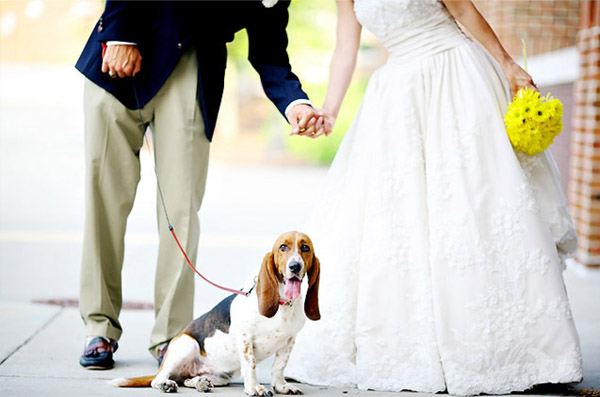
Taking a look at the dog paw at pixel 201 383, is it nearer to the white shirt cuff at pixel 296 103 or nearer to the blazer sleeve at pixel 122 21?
the white shirt cuff at pixel 296 103

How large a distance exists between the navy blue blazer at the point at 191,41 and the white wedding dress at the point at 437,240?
41 cm

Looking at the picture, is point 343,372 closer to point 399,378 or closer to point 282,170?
point 399,378

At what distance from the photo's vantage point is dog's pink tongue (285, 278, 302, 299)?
12.5ft

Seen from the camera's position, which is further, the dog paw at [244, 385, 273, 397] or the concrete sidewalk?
the concrete sidewalk

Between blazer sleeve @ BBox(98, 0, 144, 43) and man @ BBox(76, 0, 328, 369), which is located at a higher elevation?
blazer sleeve @ BBox(98, 0, 144, 43)

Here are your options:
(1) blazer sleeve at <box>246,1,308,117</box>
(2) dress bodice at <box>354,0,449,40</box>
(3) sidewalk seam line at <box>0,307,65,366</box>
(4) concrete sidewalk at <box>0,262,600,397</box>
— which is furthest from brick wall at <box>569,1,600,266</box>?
(3) sidewalk seam line at <box>0,307,65,366</box>

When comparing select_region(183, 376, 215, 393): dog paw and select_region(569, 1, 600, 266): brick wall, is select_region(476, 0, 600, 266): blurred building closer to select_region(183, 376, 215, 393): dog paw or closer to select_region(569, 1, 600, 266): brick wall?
select_region(569, 1, 600, 266): brick wall

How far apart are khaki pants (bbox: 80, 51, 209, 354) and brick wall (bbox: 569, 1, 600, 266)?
13.0ft

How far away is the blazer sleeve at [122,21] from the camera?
14.7 feet

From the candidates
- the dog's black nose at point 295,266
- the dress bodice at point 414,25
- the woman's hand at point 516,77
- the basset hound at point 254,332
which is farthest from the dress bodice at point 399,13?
the dog's black nose at point 295,266

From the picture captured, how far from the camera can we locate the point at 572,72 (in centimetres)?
870

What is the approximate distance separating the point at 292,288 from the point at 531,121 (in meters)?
1.25

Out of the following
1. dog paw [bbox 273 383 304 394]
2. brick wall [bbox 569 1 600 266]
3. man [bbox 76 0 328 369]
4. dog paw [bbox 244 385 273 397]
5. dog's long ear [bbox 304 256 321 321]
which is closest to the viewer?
dog's long ear [bbox 304 256 321 321]

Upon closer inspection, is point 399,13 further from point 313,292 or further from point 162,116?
point 313,292
